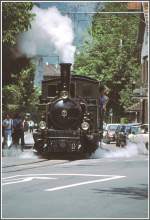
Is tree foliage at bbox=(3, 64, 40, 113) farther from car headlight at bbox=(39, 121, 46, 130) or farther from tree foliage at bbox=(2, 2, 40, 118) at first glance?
car headlight at bbox=(39, 121, 46, 130)

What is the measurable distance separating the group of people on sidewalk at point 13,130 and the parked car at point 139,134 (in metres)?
2.92

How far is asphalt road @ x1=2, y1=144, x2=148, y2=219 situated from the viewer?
9.11 m

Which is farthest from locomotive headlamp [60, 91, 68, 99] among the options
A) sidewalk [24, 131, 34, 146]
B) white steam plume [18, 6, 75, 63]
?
white steam plume [18, 6, 75, 63]

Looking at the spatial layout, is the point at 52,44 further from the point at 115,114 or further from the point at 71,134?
the point at 71,134

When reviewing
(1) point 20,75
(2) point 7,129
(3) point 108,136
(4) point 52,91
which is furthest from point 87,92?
(1) point 20,75

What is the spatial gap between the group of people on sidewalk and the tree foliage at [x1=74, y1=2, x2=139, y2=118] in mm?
2309

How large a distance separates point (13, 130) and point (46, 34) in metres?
6.57

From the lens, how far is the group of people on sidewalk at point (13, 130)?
1675 centimetres

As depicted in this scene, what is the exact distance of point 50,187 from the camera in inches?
488

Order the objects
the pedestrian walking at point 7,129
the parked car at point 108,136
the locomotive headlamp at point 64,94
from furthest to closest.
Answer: the locomotive headlamp at point 64,94 < the parked car at point 108,136 < the pedestrian walking at point 7,129

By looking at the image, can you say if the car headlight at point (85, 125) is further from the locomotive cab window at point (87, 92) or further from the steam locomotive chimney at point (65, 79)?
the steam locomotive chimney at point (65, 79)

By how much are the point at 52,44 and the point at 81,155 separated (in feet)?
31.3

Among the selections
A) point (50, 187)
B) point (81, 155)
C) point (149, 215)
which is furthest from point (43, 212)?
point (81, 155)

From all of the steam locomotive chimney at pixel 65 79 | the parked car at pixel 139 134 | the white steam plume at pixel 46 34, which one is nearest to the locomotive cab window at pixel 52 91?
the steam locomotive chimney at pixel 65 79
